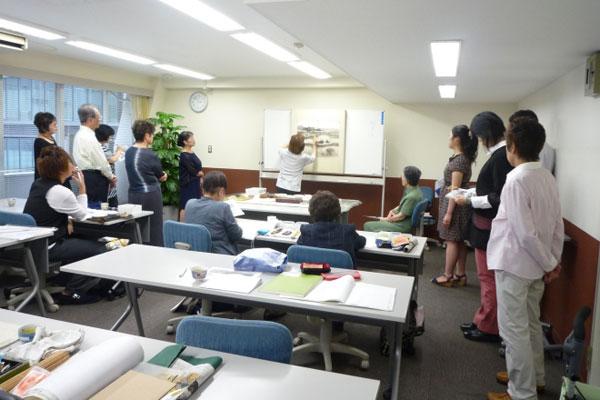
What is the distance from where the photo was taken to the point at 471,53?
118 inches

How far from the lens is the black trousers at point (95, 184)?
5.01 meters

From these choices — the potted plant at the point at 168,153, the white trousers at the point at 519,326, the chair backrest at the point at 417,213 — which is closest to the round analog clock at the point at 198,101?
the potted plant at the point at 168,153

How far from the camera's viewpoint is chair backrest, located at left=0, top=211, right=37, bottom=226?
354 cm

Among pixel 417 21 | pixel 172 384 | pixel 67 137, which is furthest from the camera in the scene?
pixel 67 137

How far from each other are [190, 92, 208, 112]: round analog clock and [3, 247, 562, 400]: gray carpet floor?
4.73m

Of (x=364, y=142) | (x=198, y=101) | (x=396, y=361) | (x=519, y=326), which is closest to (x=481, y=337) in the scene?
(x=519, y=326)

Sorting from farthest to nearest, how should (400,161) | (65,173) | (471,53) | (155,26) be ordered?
(400,161)
(155,26)
(65,173)
(471,53)

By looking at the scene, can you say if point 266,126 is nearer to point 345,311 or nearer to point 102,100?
point 102,100

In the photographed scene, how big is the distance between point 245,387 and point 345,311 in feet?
2.33

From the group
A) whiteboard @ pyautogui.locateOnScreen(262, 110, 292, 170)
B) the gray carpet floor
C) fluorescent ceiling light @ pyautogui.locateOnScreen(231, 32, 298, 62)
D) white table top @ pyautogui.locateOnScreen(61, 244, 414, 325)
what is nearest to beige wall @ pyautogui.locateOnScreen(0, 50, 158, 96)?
whiteboard @ pyautogui.locateOnScreen(262, 110, 292, 170)

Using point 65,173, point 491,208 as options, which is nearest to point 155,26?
point 65,173

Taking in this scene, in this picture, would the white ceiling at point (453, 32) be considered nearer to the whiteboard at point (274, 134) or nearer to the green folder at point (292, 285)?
the green folder at point (292, 285)

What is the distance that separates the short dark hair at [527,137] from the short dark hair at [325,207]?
1.12 meters

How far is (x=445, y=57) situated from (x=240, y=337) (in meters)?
2.55
